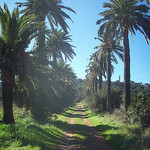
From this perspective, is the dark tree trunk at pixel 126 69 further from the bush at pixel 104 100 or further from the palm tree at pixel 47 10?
the bush at pixel 104 100

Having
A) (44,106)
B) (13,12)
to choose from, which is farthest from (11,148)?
(44,106)

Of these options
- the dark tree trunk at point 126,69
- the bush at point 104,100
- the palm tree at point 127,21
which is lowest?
the bush at point 104,100

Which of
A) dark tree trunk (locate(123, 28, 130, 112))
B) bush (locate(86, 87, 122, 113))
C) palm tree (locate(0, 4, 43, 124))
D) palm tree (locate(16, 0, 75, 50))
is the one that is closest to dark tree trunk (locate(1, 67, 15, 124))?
palm tree (locate(0, 4, 43, 124))

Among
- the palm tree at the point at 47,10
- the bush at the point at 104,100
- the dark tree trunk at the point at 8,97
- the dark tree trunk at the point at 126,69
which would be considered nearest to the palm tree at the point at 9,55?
the dark tree trunk at the point at 8,97

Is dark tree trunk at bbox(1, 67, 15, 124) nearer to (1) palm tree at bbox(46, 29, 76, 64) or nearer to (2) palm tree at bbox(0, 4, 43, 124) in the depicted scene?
(2) palm tree at bbox(0, 4, 43, 124)

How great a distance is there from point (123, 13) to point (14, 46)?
11313mm

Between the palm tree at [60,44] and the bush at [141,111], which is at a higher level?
the palm tree at [60,44]

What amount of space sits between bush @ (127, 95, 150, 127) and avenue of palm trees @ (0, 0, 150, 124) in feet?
8.92

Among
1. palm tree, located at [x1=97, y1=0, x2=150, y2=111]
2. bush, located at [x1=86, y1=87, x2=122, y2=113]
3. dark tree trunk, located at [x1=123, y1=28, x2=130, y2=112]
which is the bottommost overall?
bush, located at [x1=86, y1=87, x2=122, y2=113]

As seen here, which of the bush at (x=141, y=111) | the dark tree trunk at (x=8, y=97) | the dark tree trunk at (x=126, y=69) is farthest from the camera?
the dark tree trunk at (x=126, y=69)

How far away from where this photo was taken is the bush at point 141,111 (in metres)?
10.8

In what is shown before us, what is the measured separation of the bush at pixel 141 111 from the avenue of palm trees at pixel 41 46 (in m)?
2.72

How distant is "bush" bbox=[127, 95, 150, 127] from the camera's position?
10.8m

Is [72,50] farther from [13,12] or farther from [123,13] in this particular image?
[13,12]
